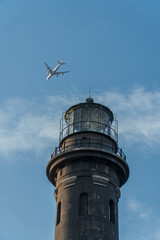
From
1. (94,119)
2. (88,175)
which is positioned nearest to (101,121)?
(94,119)

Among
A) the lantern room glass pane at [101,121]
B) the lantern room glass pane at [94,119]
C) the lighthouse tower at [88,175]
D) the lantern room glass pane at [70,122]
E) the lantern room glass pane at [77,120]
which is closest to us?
the lighthouse tower at [88,175]

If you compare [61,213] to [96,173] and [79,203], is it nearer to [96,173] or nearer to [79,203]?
[79,203]

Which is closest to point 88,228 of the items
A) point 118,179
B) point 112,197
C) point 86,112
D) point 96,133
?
point 112,197

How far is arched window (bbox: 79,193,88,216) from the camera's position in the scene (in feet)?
89.5

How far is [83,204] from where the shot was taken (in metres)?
27.6

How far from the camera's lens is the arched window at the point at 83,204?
27281mm

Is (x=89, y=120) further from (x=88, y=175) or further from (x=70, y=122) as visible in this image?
(x=88, y=175)

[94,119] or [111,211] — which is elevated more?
[94,119]

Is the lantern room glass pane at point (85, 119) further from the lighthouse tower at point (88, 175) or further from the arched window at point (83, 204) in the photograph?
the arched window at point (83, 204)

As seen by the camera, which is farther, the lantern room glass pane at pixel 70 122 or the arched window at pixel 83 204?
the lantern room glass pane at pixel 70 122

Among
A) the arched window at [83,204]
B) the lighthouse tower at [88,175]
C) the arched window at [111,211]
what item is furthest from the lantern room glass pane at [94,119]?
the arched window at [111,211]

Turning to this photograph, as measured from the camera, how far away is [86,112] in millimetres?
32531

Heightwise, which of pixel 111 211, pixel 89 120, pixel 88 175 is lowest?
pixel 111 211

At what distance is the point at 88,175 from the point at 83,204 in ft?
6.56
